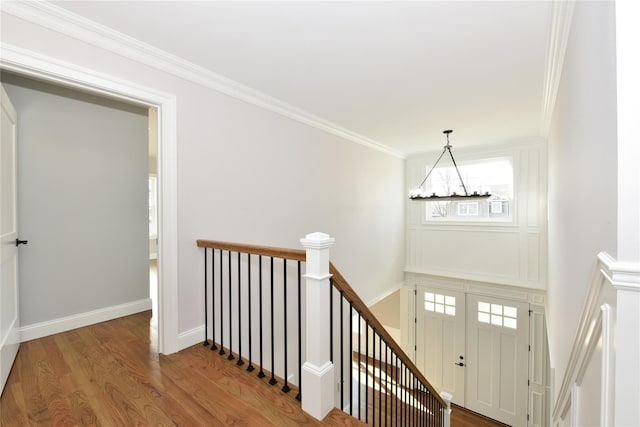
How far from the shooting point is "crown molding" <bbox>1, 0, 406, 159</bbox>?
1.69 m

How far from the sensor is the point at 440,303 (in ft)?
19.1

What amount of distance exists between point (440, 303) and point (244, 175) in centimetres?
490

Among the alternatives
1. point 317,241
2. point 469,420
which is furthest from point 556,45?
point 469,420

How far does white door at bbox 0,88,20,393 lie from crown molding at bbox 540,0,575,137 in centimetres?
357

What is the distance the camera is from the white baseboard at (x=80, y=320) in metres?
2.45

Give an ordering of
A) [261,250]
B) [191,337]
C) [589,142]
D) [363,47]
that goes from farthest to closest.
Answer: [191,337], [363,47], [261,250], [589,142]

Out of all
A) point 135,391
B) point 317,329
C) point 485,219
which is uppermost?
point 485,219

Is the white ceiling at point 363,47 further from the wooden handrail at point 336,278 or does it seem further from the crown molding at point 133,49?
the wooden handrail at point 336,278

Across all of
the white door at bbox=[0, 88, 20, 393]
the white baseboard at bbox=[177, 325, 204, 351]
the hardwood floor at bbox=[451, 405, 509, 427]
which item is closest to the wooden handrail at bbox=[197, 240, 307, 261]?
the white baseboard at bbox=[177, 325, 204, 351]

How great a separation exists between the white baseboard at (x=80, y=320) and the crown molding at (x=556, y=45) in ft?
14.2

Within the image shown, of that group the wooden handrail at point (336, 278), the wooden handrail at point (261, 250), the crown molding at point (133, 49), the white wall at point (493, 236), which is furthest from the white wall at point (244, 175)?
the white wall at point (493, 236)

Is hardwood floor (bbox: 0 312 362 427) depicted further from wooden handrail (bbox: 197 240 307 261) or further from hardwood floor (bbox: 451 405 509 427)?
hardwood floor (bbox: 451 405 509 427)

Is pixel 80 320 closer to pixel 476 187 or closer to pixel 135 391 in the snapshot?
pixel 135 391

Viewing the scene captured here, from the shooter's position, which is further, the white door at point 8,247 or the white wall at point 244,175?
the white wall at point 244,175
